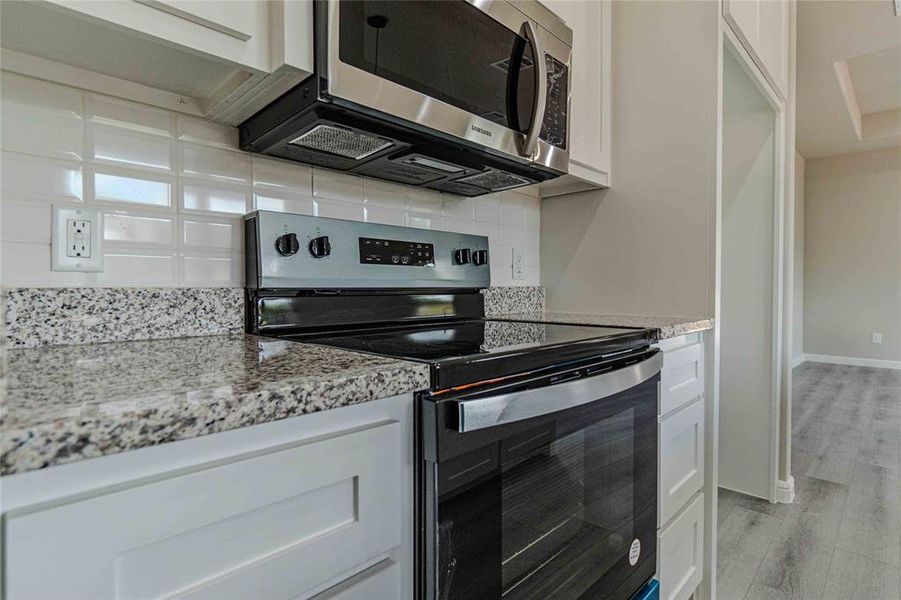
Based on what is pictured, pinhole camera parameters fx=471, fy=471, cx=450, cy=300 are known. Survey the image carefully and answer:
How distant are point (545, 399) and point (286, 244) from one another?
0.66 m

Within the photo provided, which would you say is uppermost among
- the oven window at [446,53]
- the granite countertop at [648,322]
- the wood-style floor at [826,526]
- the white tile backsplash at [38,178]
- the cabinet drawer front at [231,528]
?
the oven window at [446,53]

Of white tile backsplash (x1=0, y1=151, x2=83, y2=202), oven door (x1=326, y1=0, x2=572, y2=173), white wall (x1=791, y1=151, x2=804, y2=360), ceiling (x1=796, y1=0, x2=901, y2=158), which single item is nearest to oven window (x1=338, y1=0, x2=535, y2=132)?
oven door (x1=326, y1=0, x2=572, y2=173)

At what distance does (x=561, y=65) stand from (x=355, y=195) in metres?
0.68

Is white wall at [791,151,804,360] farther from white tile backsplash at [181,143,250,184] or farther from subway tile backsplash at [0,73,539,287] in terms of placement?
white tile backsplash at [181,143,250,184]

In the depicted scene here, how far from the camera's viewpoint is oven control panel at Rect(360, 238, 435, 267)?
122 cm

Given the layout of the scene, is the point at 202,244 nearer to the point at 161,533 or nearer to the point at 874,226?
the point at 161,533

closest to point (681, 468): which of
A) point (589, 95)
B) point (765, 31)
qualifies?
point (589, 95)

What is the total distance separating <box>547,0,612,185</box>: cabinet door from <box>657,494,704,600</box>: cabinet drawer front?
108cm

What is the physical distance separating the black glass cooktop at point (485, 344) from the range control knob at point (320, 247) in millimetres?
190

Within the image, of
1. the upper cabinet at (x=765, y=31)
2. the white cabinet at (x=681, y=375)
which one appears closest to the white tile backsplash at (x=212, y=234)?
the white cabinet at (x=681, y=375)

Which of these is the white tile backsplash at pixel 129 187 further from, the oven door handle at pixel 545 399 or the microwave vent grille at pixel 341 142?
the oven door handle at pixel 545 399

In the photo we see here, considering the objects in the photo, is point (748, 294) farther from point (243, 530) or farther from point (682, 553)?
point (243, 530)

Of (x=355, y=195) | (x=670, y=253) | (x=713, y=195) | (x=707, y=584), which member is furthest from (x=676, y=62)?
(x=707, y=584)

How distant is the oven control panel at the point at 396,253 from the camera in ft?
4.00
